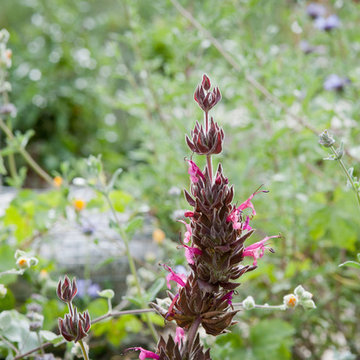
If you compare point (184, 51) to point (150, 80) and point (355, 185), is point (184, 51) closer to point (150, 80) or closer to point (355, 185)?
point (150, 80)

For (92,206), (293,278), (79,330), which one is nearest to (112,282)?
(92,206)

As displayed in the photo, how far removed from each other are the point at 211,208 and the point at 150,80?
0.79 m

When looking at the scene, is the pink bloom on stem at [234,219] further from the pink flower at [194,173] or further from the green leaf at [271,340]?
the green leaf at [271,340]

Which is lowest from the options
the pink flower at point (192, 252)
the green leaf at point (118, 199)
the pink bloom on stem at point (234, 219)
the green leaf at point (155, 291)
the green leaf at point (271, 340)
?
the green leaf at point (271, 340)

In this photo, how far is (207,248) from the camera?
316mm

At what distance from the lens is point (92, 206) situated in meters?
0.79

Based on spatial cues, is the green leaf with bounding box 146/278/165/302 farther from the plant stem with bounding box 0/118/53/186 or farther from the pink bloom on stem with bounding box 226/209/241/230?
the plant stem with bounding box 0/118/53/186

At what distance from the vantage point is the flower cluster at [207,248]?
30 centimetres

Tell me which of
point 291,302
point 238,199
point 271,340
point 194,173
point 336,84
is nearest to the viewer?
point 194,173

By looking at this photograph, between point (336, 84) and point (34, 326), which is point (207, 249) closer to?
A: point (34, 326)

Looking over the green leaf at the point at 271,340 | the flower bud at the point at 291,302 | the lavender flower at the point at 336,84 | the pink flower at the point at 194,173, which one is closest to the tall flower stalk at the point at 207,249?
the pink flower at the point at 194,173

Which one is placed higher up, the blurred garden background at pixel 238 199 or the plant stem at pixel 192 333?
the blurred garden background at pixel 238 199

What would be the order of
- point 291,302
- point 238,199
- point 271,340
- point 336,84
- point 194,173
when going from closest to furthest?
point 194,173
point 291,302
point 271,340
point 238,199
point 336,84

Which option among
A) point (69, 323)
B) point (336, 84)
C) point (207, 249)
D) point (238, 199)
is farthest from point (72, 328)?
point (336, 84)
